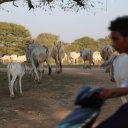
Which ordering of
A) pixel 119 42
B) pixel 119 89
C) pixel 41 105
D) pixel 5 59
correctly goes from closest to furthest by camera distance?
pixel 119 89
pixel 119 42
pixel 41 105
pixel 5 59

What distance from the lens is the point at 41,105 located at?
1356 cm

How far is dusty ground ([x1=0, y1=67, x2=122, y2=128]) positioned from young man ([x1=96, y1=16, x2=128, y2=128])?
7.56 metres

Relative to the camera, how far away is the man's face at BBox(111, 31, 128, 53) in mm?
3498

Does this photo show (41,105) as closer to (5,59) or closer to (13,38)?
(5,59)

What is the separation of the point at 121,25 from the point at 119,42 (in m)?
0.12

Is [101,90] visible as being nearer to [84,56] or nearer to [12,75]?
[12,75]

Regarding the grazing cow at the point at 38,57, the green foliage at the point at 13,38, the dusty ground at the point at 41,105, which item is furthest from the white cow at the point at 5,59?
the dusty ground at the point at 41,105

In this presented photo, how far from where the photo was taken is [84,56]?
3334 cm

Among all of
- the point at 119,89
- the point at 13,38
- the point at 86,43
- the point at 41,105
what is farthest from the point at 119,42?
the point at 86,43

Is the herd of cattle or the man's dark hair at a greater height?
the man's dark hair

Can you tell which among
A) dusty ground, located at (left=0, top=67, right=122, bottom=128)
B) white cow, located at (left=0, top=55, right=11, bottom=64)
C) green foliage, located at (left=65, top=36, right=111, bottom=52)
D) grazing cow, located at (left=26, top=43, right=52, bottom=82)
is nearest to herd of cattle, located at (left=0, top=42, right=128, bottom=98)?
grazing cow, located at (left=26, top=43, right=52, bottom=82)

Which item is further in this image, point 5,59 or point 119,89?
point 5,59

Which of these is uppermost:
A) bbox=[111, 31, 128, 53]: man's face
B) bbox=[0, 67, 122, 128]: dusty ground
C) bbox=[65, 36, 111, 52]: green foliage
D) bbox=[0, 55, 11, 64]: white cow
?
bbox=[65, 36, 111, 52]: green foliage

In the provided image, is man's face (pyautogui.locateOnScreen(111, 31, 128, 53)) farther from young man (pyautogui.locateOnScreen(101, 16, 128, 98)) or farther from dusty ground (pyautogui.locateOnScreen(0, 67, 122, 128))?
dusty ground (pyautogui.locateOnScreen(0, 67, 122, 128))
